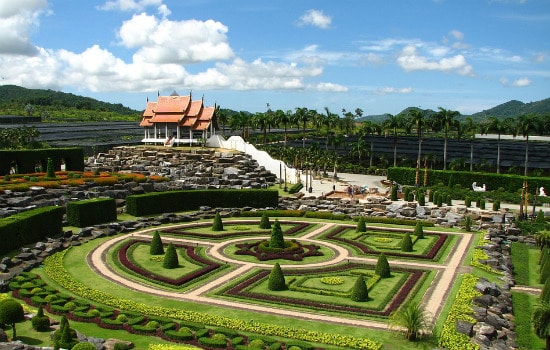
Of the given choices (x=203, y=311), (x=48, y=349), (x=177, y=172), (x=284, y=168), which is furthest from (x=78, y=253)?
(x=284, y=168)

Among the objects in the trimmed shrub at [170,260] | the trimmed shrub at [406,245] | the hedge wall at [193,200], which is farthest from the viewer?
the hedge wall at [193,200]

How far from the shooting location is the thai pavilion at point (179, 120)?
90.3 m

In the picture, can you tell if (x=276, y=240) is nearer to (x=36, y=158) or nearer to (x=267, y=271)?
(x=267, y=271)

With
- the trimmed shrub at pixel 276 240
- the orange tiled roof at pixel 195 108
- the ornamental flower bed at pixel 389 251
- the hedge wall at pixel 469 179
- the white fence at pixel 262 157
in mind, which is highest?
the orange tiled roof at pixel 195 108

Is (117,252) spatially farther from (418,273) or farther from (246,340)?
(418,273)

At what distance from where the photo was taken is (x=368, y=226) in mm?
53812

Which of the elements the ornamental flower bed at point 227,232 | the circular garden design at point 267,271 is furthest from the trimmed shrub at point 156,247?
the ornamental flower bed at point 227,232

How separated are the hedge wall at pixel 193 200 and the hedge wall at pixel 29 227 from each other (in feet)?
35.2

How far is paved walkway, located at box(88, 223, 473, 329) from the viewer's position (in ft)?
96.9

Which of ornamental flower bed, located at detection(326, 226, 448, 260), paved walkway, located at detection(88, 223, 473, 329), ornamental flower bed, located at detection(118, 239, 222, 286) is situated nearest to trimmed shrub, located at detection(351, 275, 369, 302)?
paved walkway, located at detection(88, 223, 473, 329)

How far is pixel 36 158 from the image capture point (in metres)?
68.3

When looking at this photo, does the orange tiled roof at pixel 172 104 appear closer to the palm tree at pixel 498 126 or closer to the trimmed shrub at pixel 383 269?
the palm tree at pixel 498 126

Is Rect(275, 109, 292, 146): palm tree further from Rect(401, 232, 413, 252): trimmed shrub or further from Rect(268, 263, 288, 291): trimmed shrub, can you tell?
Rect(268, 263, 288, 291): trimmed shrub

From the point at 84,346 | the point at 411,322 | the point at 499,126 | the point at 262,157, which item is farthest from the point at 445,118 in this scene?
the point at 84,346
